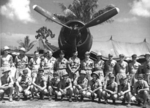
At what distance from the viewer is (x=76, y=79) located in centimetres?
812

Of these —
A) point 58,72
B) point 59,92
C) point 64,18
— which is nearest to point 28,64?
point 58,72

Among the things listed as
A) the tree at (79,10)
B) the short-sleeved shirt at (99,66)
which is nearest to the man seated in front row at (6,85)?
the short-sleeved shirt at (99,66)

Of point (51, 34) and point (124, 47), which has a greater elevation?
point (51, 34)

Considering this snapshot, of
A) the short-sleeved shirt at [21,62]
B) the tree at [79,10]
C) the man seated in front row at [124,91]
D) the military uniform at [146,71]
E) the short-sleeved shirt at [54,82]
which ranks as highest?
the tree at [79,10]

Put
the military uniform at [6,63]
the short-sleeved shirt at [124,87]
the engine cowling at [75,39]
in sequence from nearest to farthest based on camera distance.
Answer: the short-sleeved shirt at [124,87]
the military uniform at [6,63]
the engine cowling at [75,39]

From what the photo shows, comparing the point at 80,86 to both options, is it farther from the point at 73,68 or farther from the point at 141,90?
the point at 141,90

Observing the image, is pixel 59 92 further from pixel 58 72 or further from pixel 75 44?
pixel 75 44

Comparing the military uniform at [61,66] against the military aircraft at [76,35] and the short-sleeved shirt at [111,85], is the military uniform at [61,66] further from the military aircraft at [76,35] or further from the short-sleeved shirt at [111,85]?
the short-sleeved shirt at [111,85]

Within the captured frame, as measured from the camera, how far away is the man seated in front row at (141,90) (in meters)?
6.70

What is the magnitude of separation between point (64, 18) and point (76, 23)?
10.7m

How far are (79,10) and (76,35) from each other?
36.9 feet

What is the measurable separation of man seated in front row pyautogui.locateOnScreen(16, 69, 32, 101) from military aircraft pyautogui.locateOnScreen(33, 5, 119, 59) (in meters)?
2.67

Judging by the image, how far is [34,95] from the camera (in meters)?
7.96

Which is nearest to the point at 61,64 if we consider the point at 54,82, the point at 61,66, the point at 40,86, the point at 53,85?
the point at 61,66
